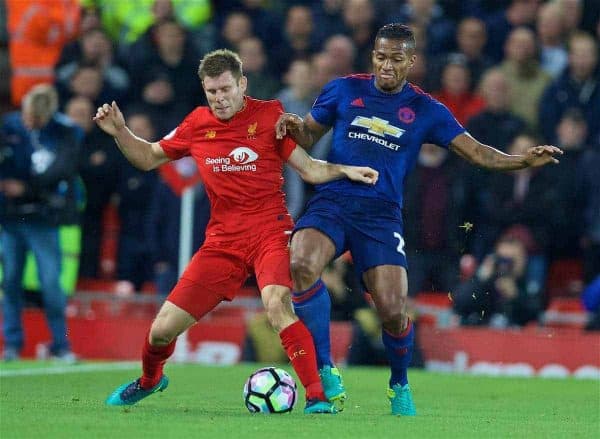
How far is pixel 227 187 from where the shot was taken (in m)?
8.48

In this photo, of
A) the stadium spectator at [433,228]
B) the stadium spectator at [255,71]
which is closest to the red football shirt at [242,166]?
the stadium spectator at [433,228]

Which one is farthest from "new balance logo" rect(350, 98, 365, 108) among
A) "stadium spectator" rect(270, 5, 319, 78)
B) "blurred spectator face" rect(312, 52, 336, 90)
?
"stadium spectator" rect(270, 5, 319, 78)

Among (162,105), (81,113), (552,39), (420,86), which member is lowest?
(81,113)

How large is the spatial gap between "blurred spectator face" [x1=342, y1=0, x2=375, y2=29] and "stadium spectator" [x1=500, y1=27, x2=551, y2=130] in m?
1.56

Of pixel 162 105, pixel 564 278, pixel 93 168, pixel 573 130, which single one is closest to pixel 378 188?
pixel 573 130

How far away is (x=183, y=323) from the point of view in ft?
27.0

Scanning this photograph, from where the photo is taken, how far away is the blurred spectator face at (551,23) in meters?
14.1

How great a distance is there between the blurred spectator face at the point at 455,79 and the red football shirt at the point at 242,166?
18.3 feet

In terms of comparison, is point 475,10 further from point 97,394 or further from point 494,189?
point 97,394

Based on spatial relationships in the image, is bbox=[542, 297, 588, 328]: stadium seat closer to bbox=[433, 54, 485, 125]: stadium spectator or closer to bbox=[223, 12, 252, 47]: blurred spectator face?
bbox=[433, 54, 485, 125]: stadium spectator

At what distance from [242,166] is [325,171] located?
20.1 inches

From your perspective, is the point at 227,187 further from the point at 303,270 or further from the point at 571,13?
the point at 571,13

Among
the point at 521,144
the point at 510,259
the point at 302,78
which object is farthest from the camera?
the point at 302,78

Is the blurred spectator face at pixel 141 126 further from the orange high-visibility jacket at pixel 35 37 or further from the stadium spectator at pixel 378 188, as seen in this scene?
the stadium spectator at pixel 378 188
